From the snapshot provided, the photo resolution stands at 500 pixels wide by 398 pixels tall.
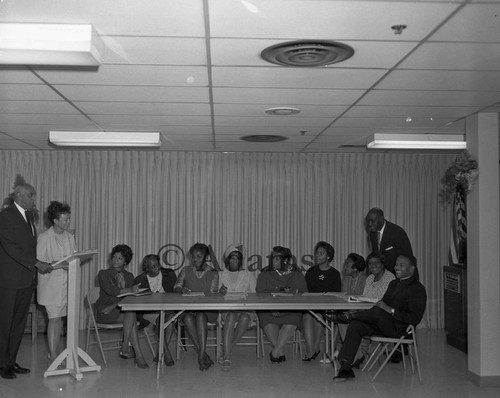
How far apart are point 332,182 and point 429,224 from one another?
5.38 feet

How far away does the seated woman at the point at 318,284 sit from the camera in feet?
23.8

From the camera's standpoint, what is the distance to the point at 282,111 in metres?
5.82

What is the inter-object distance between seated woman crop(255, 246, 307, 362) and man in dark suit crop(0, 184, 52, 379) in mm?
2649

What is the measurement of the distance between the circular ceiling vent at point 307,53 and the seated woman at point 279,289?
388 centimetres

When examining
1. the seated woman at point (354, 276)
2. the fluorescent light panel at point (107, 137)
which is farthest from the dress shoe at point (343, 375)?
the fluorescent light panel at point (107, 137)

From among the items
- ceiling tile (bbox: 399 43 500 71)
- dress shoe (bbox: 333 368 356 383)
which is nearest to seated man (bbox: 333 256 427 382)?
dress shoe (bbox: 333 368 356 383)

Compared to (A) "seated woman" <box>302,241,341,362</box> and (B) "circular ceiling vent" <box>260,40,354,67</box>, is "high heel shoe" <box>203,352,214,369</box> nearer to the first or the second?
(A) "seated woman" <box>302,241,341,362</box>

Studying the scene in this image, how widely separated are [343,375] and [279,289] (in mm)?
1489

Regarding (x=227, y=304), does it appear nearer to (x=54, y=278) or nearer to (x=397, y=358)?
(x=54, y=278)

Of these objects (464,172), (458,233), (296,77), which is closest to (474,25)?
(296,77)

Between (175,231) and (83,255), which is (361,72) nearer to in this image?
(83,255)

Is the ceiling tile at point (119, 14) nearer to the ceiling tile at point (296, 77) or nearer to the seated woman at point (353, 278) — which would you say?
the ceiling tile at point (296, 77)

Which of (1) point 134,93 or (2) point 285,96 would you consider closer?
(1) point 134,93

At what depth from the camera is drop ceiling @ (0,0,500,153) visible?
309cm
